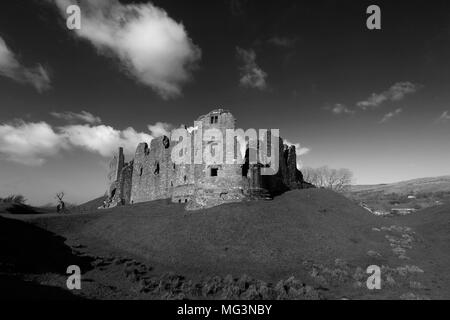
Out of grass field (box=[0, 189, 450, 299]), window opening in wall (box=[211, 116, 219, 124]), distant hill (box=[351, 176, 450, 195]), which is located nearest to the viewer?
grass field (box=[0, 189, 450, 299])

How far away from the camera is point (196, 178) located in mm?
35062

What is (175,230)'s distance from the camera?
2748cm

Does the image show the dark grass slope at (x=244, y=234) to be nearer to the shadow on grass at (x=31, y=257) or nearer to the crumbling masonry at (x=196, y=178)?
the crumbling masonry at (x=196, y=178)

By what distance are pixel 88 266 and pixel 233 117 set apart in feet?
78.1

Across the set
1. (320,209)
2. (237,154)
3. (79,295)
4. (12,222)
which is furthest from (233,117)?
(12,222)

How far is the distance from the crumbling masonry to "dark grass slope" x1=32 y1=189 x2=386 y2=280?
2.60 metres

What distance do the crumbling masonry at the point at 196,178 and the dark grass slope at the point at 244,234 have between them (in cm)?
260

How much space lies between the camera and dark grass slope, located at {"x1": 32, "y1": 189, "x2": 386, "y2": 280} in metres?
21.3

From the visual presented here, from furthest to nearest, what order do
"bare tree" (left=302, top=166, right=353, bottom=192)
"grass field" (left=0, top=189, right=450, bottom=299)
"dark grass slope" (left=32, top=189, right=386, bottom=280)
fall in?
"bare tree" (left=302, top=166, right=353, bottom=192), "dark grass slope" (left=32, top=189, right=386, bottom=280), "grass field" (left=0, top=189, right=450, bottom=299)

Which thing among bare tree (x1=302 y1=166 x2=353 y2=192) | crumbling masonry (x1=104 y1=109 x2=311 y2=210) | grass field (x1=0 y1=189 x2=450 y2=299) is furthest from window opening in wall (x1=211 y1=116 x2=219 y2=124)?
bare tree (x1=302 y1=166 x2=353 y2=192)

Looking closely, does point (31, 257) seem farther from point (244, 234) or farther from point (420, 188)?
point (420, 188)

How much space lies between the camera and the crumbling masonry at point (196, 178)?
110 feet

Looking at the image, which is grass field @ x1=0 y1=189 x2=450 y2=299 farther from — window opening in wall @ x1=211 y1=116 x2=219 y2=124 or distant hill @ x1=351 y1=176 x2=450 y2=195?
distant hill @ x1=351 y1=176 x2=450 y2=195

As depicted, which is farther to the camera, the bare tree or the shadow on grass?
the bare tree
